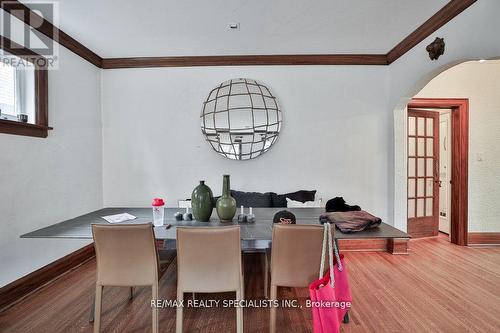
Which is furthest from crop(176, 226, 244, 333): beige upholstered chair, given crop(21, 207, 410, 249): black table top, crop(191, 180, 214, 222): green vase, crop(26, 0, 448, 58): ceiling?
crop(26, 0, 448, 58): ceiling

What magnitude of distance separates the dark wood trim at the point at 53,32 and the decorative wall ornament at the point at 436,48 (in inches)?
145

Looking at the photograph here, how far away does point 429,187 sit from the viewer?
3855 millimetres

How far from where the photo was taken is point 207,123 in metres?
3.23

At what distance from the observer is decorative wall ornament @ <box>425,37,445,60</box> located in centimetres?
233

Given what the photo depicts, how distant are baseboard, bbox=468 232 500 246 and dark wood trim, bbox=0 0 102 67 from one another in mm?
5500

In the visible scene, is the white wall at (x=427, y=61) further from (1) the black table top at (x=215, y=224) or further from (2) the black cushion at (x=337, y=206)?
(1) the black table top at (x=215, y=224)

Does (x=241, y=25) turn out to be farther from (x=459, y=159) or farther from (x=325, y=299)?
(x=459, y=159)

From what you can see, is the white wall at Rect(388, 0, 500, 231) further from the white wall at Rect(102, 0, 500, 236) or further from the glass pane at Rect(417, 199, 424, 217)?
the glass pane at Rect(417, 199, 424, 217)

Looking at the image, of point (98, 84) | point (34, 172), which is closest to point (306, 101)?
point (98, 84)

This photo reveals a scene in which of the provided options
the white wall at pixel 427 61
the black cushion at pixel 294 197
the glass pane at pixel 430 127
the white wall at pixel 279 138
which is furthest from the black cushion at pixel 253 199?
Result: the glass pane at pixel 430 127

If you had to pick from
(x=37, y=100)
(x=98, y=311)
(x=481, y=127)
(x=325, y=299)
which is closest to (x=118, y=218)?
(x=98, y=311)
